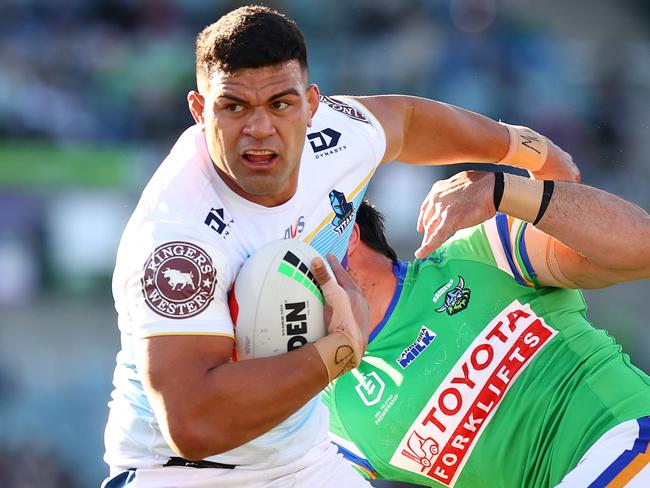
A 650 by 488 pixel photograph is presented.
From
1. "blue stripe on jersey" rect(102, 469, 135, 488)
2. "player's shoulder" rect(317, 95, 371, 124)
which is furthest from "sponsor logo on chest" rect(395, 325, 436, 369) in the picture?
"blue stripe on jersey" rect(102, 469, 135, 488)

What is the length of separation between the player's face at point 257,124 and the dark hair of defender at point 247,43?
0.03 m

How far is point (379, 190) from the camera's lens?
547 inches

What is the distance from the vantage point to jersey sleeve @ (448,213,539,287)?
5316 millimetres

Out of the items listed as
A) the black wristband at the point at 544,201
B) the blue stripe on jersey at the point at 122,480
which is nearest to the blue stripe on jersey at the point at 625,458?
the black wristband at the point at 544,201

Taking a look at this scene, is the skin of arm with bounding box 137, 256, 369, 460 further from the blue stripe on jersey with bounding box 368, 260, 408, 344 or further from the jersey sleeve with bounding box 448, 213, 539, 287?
the jersey sleeve with bounding box 448, 213, 539, 287

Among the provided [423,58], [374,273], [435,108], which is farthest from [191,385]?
[423,58]

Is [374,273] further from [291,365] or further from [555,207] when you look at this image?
[291,365]

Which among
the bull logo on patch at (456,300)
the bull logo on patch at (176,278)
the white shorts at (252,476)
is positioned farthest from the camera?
the bull logo on patch at (456,300)

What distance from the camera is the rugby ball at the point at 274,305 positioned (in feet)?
13.5

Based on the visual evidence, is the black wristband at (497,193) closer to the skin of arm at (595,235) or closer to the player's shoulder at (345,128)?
the skin of arm at (595,235)

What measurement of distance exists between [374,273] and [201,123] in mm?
1401

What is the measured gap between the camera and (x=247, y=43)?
423 cm

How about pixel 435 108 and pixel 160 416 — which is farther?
pixel 435 108

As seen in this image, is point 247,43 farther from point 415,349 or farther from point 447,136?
point 415,349
